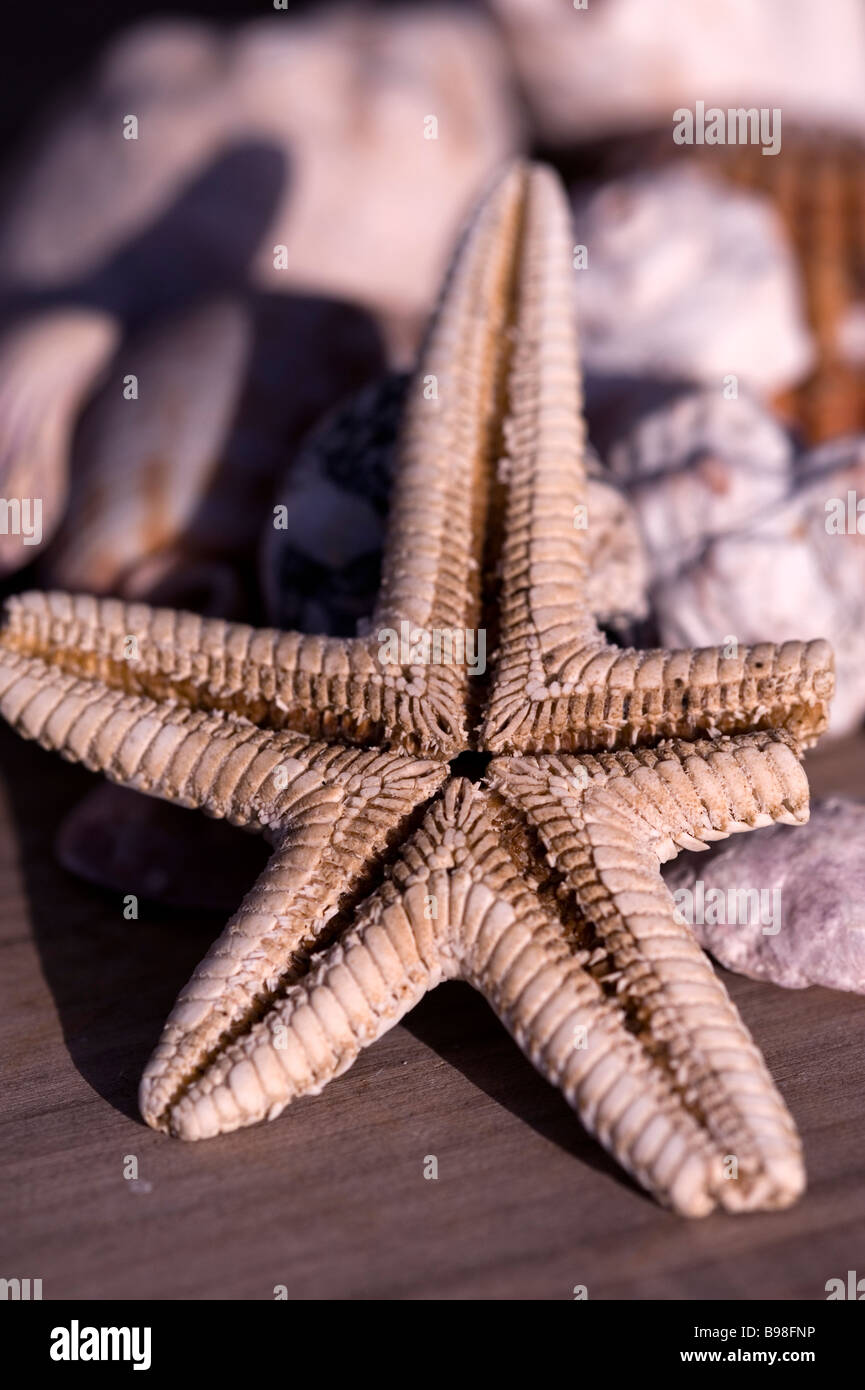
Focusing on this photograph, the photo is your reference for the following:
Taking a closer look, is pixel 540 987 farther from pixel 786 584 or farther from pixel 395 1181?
pixel 786 584

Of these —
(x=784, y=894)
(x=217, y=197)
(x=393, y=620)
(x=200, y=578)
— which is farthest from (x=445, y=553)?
(x=217, y=197)

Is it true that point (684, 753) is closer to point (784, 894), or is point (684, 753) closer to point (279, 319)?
point (784, 894)

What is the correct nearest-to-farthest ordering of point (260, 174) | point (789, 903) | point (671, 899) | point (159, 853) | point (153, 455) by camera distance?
point (671, 899) → point (789, 903) → point (159, 853) → point (153, 455) → point (260, 174)

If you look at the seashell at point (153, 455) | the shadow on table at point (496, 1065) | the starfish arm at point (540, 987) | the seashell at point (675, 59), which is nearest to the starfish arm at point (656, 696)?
the starfish arm at point (540, 987)

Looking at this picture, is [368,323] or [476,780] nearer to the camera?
[476,780]

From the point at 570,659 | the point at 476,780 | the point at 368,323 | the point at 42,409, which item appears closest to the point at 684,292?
the point at 368,323

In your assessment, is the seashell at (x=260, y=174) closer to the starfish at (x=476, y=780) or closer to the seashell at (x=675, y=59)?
the seashell at (x=675, y=59)

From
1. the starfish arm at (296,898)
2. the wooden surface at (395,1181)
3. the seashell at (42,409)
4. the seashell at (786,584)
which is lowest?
the wooden surface at (395,1181)
